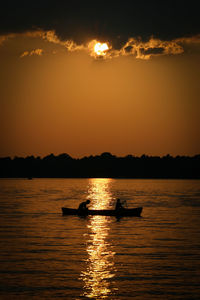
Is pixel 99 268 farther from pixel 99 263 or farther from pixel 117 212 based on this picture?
pixel 117 212

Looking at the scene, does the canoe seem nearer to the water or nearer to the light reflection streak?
the water

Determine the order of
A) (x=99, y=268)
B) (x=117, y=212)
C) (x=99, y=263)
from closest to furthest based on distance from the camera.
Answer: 1. (x=99, y=268)
2. (x=99, y=263)
3. (x=117, y=212)

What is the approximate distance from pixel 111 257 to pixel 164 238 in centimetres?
1131

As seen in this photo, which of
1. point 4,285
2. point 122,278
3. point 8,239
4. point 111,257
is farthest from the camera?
point 8,239

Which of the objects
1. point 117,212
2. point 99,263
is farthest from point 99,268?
point 117,212

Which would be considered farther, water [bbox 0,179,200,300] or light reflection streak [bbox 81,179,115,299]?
water [bbox 0,179,200,300]

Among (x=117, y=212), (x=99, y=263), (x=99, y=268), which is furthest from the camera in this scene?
(x=117, y=212)

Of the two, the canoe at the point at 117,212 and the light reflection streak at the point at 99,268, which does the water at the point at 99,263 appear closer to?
the light reflection streak at the point at 99,268

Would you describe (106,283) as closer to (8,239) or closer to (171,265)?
(171,265)

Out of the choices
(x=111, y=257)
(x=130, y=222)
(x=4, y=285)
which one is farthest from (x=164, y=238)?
(x=4, y=285)

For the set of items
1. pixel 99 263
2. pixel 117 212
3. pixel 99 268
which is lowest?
pixel 99 268

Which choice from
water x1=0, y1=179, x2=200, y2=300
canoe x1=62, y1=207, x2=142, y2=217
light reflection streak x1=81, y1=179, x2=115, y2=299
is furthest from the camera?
canoe x1=62, y1=207, x2=142, y2=217

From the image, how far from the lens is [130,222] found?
2251 inches

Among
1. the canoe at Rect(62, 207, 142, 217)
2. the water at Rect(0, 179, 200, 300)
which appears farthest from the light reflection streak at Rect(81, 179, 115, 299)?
the canoe at Rect(62, 207, 142, 217)
